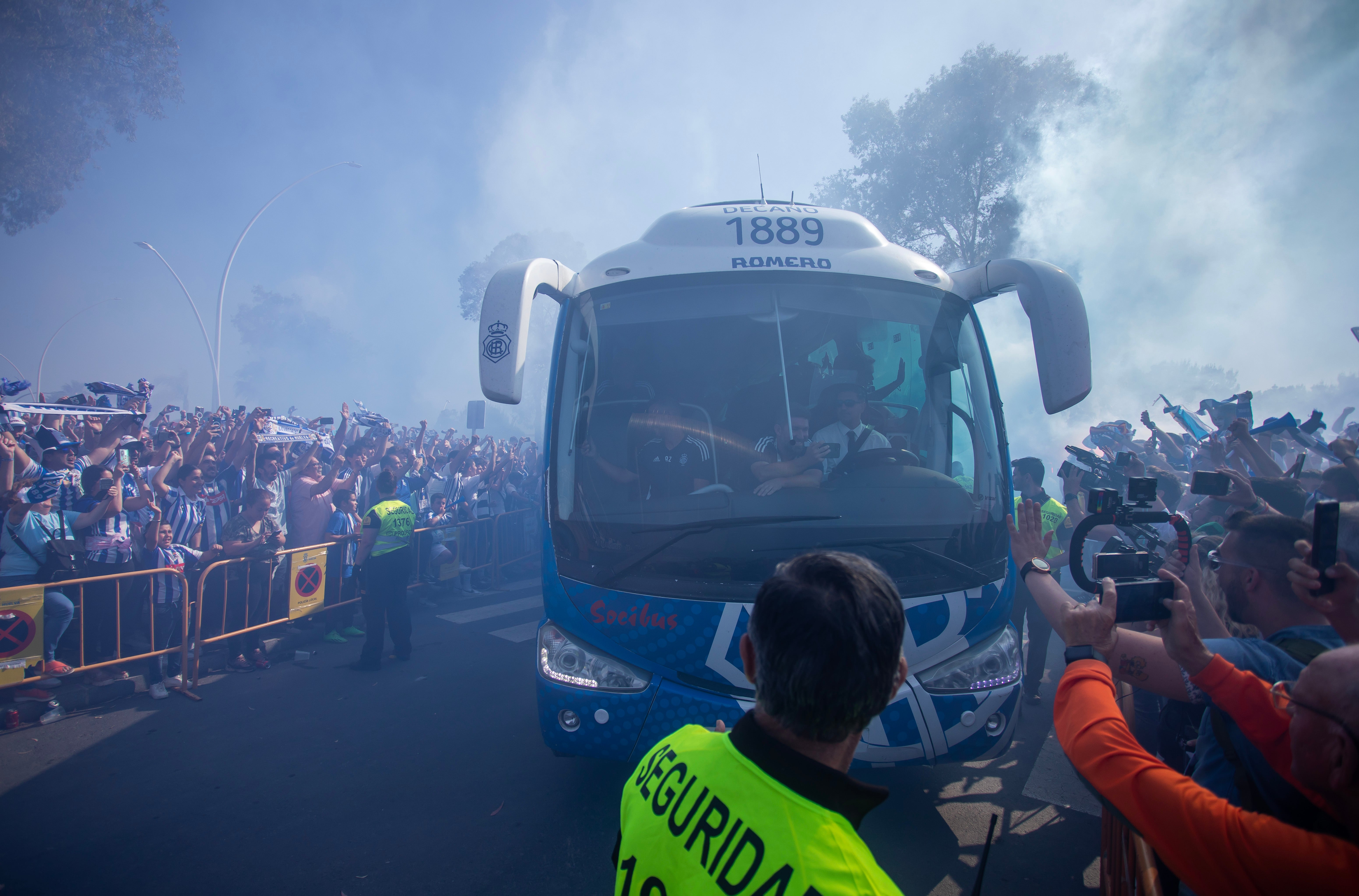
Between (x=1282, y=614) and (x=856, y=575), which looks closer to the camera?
(x=856, y=575)

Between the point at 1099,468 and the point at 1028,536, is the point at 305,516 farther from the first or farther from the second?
the point at 1099,468

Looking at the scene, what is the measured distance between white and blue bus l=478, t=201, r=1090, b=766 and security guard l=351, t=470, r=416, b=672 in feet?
11.9

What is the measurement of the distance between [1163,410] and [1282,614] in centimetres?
739

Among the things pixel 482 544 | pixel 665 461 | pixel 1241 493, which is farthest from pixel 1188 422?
pixel 482 544

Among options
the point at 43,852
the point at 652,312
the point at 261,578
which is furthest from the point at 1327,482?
the point at 261,578

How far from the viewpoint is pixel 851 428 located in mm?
3893

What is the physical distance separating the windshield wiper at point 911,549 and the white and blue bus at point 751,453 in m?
0.01

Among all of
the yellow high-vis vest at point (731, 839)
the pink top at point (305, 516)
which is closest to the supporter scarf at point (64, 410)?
the pink top at point (305, 516)

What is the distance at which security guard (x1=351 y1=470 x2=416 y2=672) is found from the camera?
6508 mm

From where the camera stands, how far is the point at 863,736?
2977 millimetres

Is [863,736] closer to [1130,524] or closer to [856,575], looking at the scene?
[1130,524]

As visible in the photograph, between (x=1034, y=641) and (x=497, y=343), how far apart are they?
544cm

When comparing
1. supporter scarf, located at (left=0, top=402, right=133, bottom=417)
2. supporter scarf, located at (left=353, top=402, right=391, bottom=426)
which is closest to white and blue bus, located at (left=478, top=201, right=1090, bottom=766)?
supporter scarf, located at (left=0, top=402, right=133, bottom=417)

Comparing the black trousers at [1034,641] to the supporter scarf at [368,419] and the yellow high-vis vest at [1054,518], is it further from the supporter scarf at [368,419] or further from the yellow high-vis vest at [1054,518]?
the supporter scarf at [368,419]
